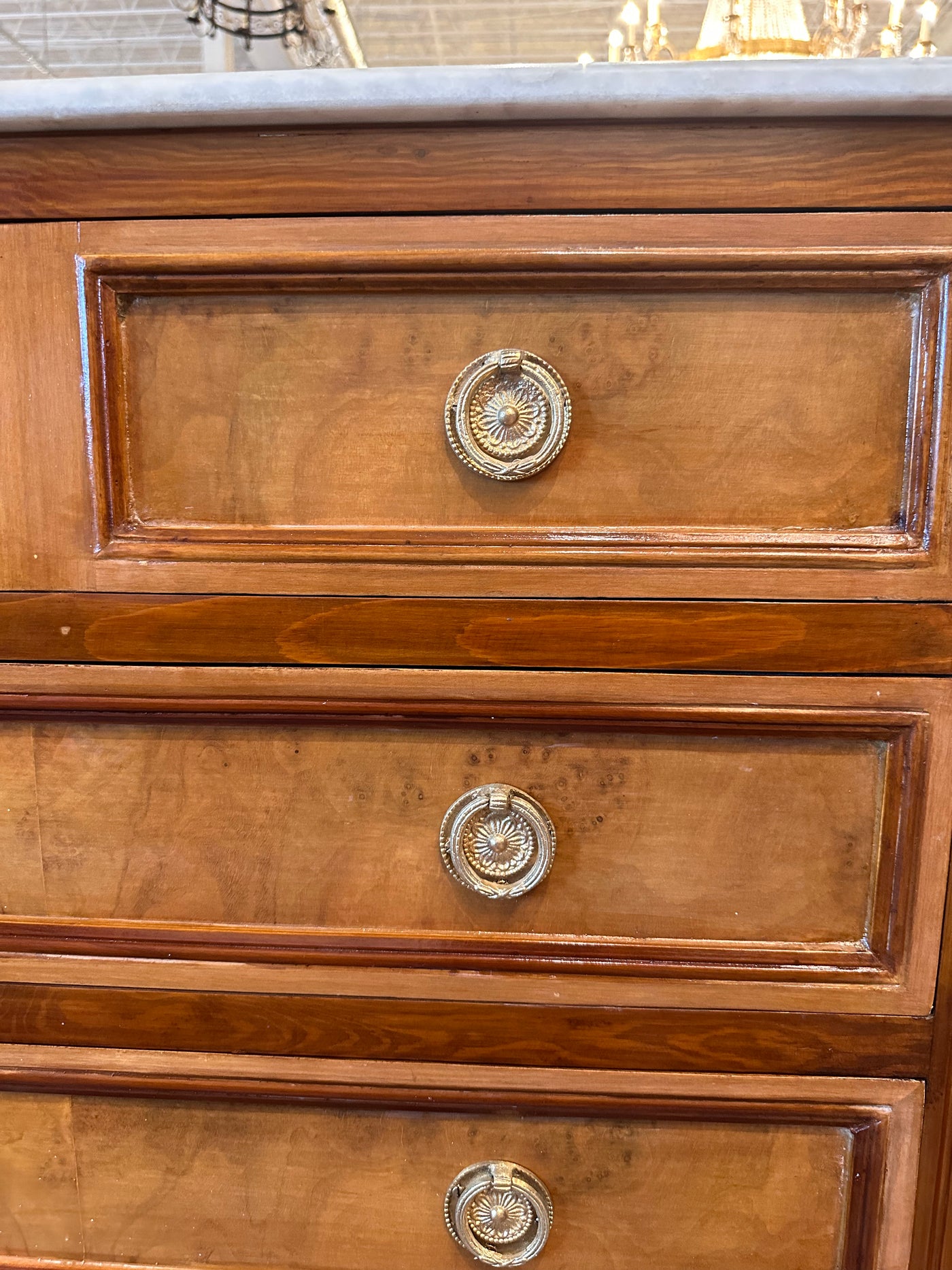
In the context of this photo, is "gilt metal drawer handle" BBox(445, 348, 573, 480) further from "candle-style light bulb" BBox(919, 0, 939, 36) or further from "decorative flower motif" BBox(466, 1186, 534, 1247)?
"candle-style light bulb" BBox(919, 0, 939, 36)

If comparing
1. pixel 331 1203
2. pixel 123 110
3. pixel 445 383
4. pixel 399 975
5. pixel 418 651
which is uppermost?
pixel 123 110

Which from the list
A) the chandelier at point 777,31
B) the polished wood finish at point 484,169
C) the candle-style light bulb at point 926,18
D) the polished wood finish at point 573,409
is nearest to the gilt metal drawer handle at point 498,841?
the polished wood finish at point 573,409

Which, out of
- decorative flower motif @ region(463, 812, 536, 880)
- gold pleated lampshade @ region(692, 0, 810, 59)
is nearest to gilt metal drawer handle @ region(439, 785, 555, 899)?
decorative flower motif @ region(463, 812, 536, 880)

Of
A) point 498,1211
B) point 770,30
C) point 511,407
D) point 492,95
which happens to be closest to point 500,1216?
point 498,1211

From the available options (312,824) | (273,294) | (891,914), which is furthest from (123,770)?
(891,914)

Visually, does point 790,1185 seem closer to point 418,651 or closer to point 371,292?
point 418,651

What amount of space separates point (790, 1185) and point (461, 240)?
1.55 ft

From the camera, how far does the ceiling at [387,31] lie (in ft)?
9.64

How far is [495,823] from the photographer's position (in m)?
0.40

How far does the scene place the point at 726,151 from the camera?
1.15 feet

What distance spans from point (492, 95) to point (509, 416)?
0.12 m

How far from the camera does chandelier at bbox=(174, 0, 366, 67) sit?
1.18 meters

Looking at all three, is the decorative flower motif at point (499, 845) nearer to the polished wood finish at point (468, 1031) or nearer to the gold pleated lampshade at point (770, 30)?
the polished wood finish at point (468, 1031)

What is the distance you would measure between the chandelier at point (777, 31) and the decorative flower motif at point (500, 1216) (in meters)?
0.97
